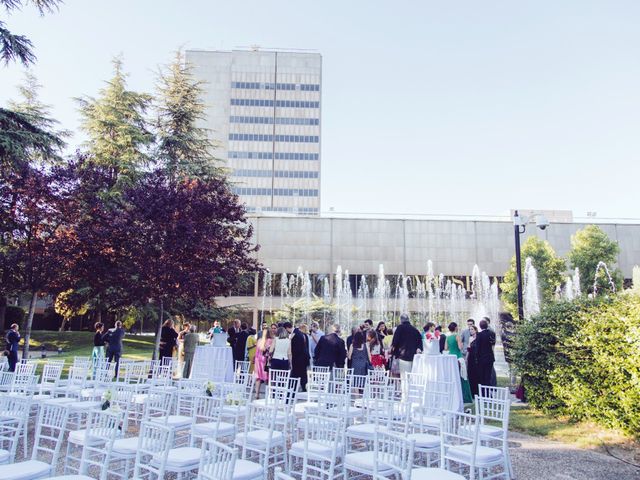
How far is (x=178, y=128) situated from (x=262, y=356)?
16872mm

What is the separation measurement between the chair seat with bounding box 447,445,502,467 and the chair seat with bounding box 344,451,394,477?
0.83 m

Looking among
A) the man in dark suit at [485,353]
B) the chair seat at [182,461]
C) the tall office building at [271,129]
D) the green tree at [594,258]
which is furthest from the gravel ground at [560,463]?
the tall office building at [271,129]

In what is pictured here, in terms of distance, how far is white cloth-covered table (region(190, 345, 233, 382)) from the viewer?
35.7 ft

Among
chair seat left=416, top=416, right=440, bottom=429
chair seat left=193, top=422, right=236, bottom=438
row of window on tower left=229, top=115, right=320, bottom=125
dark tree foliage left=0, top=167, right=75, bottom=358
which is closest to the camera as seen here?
chair seat left=193, top=422, right=236, bottom=438

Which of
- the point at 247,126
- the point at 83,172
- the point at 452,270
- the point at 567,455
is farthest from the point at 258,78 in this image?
the point at 567,455

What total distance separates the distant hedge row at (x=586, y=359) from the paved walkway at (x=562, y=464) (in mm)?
993

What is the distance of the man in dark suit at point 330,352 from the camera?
10.4 metres

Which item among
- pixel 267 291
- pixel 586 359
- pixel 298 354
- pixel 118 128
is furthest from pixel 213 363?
pixel 267 291

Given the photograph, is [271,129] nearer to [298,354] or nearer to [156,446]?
[298,354]

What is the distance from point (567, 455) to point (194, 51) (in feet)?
273

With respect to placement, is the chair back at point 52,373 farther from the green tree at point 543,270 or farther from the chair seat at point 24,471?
the green tree at point 543,270

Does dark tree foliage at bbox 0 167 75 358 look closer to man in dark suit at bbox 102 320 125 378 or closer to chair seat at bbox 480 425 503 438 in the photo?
man in dark suit at bbox 102 320 125 378

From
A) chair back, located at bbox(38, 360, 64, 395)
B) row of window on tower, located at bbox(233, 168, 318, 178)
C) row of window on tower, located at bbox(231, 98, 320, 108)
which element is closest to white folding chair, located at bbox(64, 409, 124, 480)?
chair back, located at bbox(38, 360, 64, 395)

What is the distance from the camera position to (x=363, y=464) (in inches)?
180
